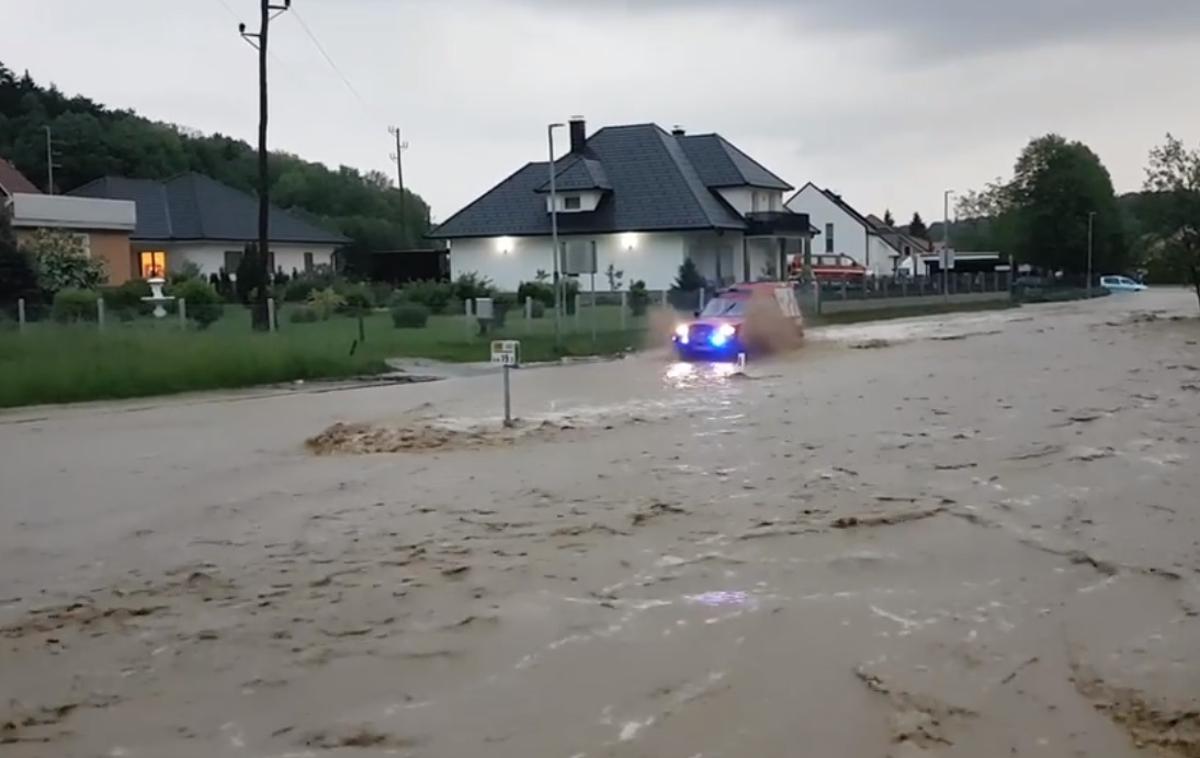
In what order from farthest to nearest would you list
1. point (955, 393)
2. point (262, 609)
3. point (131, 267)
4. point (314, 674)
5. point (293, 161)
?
point (293, 161) → point (131, 267) → point (955, 393) → point (262, 609) → point (314, 674)

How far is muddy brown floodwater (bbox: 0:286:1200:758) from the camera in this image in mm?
6852

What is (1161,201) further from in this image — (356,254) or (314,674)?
(314,674)

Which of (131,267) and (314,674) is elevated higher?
(131,267)

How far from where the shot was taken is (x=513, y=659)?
791 cm

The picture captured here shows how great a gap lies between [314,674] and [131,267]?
51.9m

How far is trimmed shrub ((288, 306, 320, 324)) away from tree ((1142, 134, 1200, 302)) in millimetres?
37263

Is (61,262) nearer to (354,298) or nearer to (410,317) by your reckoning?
(354,298)

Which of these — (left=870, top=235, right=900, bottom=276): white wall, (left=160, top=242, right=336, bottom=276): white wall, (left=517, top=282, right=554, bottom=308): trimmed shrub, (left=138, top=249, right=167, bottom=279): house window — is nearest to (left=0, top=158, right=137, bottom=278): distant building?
(left=138, top=249, right=167, bottom=279): house window

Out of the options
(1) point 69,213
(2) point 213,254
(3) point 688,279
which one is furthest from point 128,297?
(2) point 213,254

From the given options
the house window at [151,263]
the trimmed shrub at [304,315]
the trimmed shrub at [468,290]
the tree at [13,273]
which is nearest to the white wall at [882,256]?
the trimmed shrub at [468,290]

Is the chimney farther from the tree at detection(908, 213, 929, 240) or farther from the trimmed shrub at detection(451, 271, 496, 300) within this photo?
the tree at detection(908, 213, 929, 240)

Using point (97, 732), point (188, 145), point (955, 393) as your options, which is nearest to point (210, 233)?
point (188, 145)

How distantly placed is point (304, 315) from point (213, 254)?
93.4 ft

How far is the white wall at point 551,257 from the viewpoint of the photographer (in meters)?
60.3
